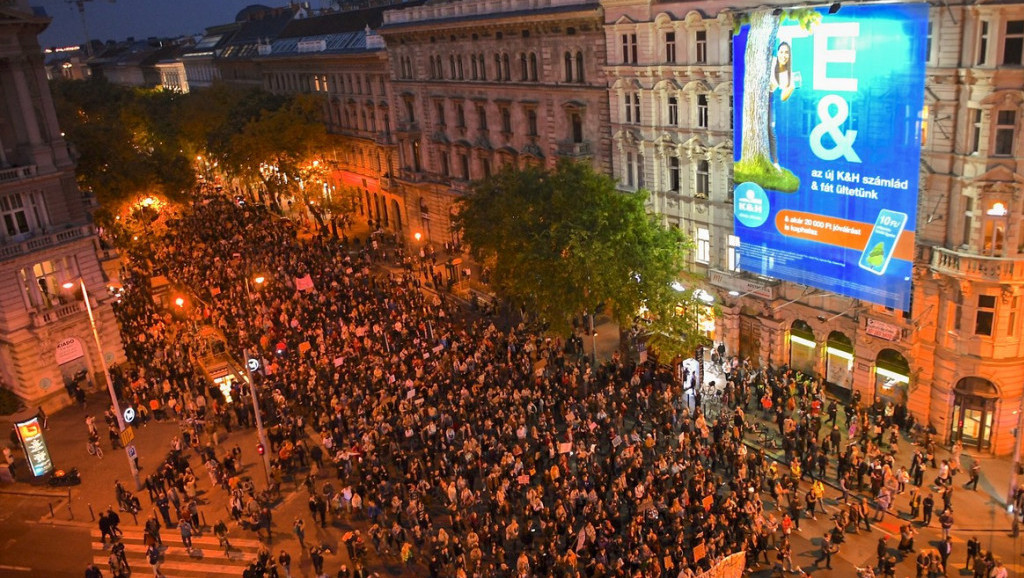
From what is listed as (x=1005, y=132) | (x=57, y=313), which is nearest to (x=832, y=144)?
(x=1005, y=132)

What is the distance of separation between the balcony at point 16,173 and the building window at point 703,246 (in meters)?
A: 34.6

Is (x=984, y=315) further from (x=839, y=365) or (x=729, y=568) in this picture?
(x=729, y=568)

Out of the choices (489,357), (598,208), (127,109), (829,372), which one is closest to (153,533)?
(489,357)

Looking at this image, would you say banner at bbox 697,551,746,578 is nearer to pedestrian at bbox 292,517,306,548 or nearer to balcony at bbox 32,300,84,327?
pedestrian at bbox 292,517,306,548

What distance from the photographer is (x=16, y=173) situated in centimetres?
3903

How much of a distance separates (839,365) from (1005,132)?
12.2 meters

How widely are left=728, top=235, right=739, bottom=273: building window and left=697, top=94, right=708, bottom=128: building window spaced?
5.69 meters

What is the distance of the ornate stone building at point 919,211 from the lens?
2702 centimetres

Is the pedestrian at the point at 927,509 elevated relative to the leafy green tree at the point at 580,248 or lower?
lower

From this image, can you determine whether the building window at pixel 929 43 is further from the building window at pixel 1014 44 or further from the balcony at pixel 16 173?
the balcony at pixel 16 173

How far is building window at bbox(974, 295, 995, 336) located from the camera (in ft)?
93.6

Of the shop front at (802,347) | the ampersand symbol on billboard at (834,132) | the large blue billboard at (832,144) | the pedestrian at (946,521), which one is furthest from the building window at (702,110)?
the pedestrian at (946,521)

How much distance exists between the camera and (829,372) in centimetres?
3528

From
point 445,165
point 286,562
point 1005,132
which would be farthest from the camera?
point 445,165
